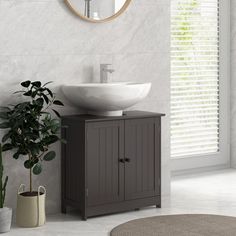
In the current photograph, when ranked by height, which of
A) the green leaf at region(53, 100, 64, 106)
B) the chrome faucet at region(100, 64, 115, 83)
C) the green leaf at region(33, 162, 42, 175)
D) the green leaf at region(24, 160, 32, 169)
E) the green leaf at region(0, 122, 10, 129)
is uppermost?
the chrome faucet at region(100, 64, 115, 83)

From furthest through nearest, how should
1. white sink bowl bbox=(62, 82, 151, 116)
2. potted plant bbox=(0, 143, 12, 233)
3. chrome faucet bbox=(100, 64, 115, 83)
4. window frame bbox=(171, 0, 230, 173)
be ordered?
window frame bbox=(171, 0, 230, 173) → chrome faucet bbox=(100, 64, 115, 83) → white sink bowl bbox=(62, 82, 151, 116) → potted plant bbox=(0, 143, 12, 233)

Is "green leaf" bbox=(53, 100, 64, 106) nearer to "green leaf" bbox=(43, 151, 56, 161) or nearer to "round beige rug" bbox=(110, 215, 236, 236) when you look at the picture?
"green leaf" bbox=(43, 151, 56, 161)

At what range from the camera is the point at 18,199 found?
14.1ft

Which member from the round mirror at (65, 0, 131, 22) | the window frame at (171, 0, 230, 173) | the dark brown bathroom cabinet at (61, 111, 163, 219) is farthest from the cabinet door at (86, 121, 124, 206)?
the window frame at (171, 0, 230, 173)

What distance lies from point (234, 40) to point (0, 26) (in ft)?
8.92

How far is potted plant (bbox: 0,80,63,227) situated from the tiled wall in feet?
0.56

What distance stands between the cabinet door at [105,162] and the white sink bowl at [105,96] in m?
0.12

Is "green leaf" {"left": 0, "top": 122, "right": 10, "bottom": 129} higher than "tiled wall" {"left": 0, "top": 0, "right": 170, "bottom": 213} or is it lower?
lower

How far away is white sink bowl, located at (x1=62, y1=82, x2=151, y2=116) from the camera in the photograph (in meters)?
4.30

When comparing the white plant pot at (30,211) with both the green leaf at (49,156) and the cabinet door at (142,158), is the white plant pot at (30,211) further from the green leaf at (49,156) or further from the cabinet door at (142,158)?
the cabinet door at (142,158)

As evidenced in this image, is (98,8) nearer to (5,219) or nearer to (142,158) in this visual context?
(142,158)

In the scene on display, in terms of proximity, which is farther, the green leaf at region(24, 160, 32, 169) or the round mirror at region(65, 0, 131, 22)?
the round mirror at region(65, 0, 131, 22)

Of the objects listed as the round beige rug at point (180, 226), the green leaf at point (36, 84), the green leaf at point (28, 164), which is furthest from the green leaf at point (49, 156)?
the round beige rug at point (180, 226)

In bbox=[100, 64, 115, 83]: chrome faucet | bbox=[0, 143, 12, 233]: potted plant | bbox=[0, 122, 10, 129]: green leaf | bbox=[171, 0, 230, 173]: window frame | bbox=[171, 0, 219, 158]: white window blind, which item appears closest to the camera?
bbox=[0, 143, 12, 233]: potted plant
